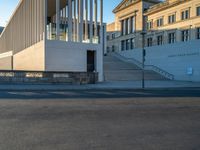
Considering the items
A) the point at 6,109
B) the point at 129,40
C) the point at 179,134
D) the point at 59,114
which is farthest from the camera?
the point at 129,40

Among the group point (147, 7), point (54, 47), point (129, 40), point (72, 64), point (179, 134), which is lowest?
point (179, 134)

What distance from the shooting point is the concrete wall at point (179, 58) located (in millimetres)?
31156

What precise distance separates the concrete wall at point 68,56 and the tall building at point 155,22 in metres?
20.5

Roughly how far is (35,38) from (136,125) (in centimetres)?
2426

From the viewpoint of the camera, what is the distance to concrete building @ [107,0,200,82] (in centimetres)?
3256

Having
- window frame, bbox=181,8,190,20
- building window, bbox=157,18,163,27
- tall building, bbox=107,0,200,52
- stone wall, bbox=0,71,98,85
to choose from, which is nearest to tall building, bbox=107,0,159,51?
tall building, bbox=107,0,200,52

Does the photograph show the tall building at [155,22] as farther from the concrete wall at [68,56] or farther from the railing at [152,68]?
the concrete wall at [68,56]

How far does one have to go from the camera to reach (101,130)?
21.0 feet

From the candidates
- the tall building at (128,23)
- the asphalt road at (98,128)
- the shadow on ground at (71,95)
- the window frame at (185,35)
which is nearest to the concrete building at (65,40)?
the shadow on ground at (71,95)

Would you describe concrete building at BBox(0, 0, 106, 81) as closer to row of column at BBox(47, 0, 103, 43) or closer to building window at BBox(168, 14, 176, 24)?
row of column at BBox(47, 0, 103, 43)

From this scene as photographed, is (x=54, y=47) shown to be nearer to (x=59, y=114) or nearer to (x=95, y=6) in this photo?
(x=95, y=6)

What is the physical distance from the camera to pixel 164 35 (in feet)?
149

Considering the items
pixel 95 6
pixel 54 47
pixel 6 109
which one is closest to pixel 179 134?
pixel 6 109

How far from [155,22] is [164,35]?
14.8ft
